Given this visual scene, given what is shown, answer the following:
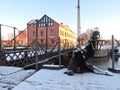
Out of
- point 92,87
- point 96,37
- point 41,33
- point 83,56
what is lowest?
point 92,87

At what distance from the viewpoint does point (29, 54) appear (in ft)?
35.7

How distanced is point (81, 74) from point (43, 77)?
97cm

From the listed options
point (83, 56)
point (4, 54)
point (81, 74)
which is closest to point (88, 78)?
point (81, 74)

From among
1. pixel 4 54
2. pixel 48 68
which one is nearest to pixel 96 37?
pixel 48 68

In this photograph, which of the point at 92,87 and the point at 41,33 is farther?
the point at 41,33

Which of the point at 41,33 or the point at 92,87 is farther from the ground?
the point at 41,33

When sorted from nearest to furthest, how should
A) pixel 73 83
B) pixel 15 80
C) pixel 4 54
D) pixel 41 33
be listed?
pixel 73 83 → pixel 15 80 → pixel 4 54 → pixel 41 33

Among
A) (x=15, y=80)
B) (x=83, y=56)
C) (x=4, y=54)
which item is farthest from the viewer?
(x=4, y=54)

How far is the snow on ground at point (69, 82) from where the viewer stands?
12.4ft

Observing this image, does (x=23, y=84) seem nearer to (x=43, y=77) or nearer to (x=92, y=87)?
(x=43, y=77)

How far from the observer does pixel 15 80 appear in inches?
176

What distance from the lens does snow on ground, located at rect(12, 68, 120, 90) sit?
3.78 meters

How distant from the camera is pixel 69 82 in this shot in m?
4.16

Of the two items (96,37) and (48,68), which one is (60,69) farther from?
(96,37)
